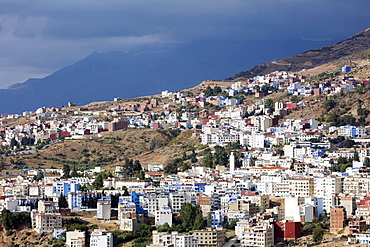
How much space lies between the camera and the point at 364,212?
1759 inches

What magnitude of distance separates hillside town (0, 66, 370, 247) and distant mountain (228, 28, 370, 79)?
34.2m

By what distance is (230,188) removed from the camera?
52188 millimetres

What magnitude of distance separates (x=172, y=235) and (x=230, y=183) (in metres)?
11.2

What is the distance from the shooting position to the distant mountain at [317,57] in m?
119

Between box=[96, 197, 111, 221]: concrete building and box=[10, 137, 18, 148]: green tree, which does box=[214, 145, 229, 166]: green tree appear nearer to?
box=[96, 197, 111, 221]: concrete building

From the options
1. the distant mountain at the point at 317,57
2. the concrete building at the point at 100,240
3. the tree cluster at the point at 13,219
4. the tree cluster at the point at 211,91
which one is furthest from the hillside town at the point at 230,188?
the distant mountain at the point at 317,57

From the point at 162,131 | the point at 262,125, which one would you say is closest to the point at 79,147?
the point at 162,131

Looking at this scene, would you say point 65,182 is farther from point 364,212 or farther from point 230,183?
point 364,212

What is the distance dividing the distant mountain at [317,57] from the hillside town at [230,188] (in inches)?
1348

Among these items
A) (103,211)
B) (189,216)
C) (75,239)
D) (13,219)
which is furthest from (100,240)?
(13,219)

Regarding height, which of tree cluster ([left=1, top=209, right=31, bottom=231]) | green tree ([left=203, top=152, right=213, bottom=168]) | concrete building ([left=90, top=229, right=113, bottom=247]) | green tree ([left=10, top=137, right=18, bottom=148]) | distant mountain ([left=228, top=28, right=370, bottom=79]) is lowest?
concrete building ([left=90, top=229, right=113, bottom=247])

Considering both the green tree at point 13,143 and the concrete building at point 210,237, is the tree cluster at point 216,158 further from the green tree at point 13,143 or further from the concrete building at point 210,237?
the green tree at point 13,143

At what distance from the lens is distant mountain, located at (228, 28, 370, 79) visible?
391ft

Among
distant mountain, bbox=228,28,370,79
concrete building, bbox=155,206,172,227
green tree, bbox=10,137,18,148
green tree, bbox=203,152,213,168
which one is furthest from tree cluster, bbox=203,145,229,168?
distant mountain, bbox=228,28,370,79
